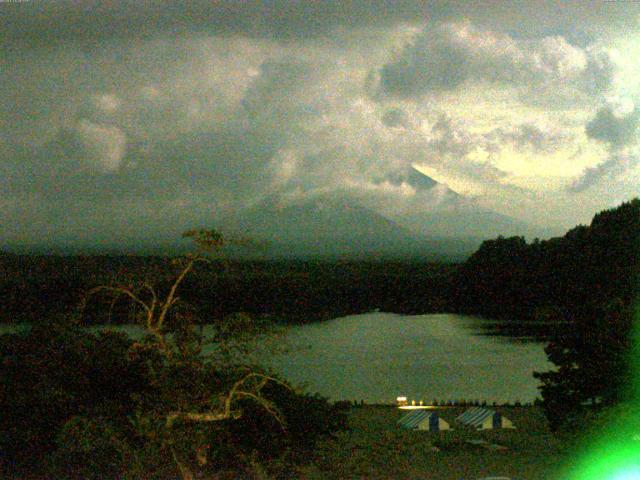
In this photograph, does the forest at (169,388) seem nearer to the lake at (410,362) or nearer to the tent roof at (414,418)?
the tent roof at (414,418)

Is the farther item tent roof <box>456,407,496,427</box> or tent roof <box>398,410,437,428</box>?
tent roof <box>398,410,437,428</box>

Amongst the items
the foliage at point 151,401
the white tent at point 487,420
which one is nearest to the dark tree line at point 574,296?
the white tent at point 487,420

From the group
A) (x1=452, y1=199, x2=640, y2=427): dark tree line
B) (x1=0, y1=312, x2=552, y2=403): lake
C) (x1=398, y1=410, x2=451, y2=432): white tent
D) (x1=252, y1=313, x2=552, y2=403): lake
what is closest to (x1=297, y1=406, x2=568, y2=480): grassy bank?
(x1=398, y1=410, x2=451, y2=432): white tent

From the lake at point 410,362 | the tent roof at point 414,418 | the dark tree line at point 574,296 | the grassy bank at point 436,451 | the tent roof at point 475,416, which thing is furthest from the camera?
the lake at point 410,362

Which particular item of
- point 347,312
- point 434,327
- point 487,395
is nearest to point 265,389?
point 487,395

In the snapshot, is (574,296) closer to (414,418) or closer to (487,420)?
(487,420)

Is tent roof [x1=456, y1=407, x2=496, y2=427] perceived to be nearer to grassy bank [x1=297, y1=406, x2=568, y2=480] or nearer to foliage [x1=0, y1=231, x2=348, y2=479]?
grassy bank [x1=297, y1=406, x2=568, y2=480]

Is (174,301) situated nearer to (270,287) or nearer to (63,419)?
(63,419)
